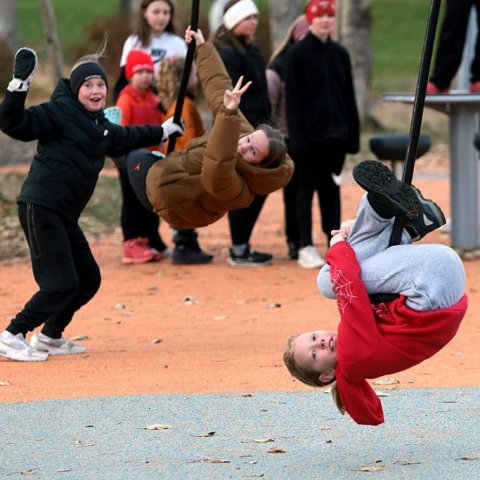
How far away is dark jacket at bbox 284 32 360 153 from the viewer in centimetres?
1095

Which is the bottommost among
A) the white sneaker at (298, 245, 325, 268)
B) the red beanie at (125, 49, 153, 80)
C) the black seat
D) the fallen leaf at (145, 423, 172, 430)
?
the white sneaker at (298, 245, 325, 268)

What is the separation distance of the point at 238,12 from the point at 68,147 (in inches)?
133

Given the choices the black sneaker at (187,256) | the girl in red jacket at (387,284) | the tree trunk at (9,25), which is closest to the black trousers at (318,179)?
the black sneaker at (187,256)

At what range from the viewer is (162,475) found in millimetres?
5504

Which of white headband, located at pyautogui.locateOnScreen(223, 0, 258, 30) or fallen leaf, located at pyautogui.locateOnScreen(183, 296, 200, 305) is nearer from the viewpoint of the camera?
fallen leaf, located at pyautogui.locateOnScreen(183, 296, 200, 305)

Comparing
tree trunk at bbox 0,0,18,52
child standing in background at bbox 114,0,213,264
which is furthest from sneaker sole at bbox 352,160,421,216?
tree trunk at bbox 0,0,18,52

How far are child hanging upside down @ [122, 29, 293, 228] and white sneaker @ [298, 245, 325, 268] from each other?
3.17 m

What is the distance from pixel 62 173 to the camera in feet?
25.3

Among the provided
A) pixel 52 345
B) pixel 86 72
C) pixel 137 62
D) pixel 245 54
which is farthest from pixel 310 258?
pixel 86 72

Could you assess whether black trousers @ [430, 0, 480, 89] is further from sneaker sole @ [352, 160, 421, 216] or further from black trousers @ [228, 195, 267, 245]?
sneaker sole @ [352, 160, 421, 216]

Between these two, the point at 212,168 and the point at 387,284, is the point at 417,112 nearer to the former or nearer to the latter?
the point at 387,284

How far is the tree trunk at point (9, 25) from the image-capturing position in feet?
91.7

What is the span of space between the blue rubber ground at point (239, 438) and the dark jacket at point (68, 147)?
4.53ft

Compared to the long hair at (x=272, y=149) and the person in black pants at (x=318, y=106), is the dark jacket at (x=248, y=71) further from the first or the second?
the long hair at (x=272, y=149)
